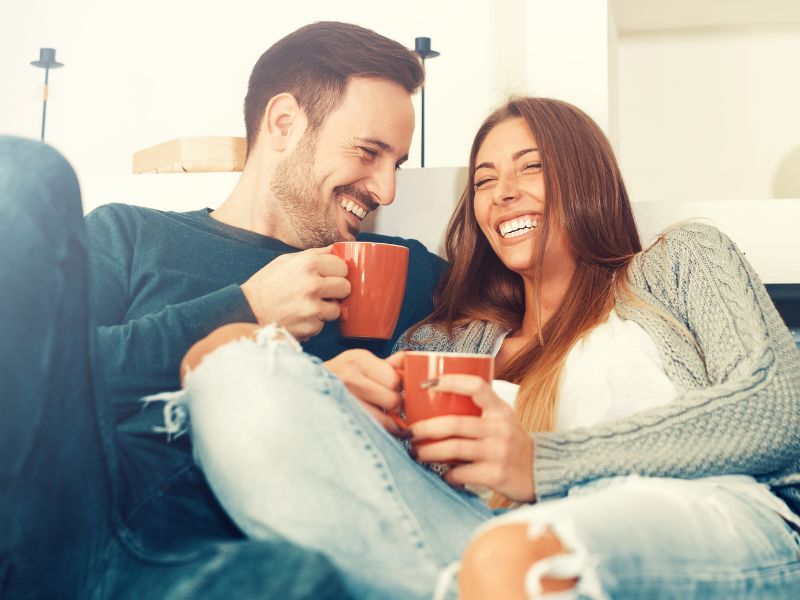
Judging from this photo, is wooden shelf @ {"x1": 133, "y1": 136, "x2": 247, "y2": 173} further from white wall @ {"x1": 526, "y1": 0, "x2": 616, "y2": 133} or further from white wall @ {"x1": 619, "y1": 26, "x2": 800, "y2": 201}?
white wall @ {"x1": 619, "y1": 26, "x2": 800, "y2": 201}

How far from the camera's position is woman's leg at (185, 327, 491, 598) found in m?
0.70

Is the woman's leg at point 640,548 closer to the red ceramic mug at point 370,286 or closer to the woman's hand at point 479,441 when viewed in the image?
the woman's hand at point 479,441

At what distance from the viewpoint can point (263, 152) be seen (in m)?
1.61

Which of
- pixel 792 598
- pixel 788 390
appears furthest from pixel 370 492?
pixel 788 390

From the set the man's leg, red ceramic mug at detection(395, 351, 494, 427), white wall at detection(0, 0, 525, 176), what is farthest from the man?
white wall at detection(0, 0, 525, 176)

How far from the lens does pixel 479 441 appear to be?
821 millimetres

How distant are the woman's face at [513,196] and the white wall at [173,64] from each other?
0.90 meters

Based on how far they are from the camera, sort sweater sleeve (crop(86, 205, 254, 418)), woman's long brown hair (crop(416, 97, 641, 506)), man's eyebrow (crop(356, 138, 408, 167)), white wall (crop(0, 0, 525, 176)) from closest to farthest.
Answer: sweater sleeve (crop(86, 205, 254, 418)) < woman's long brown hair (crop(416, 97, 641, 506)) < man's eyebrow (crop(356, 138, 408, 167)) < white wall (crop(0, 0, 525, 176))

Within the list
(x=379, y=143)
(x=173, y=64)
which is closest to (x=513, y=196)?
(x=379, y=143)

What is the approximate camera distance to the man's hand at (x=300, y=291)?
3.49 feet

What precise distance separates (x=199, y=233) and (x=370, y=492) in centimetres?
83

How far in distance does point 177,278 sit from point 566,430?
686 mm

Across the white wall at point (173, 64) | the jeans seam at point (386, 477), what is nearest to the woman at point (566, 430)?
the jeans seam at point (386, 477)

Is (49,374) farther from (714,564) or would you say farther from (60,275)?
(714,564)
